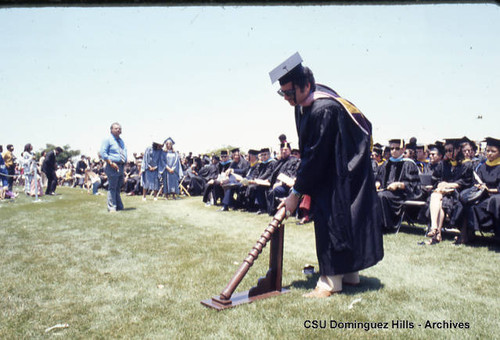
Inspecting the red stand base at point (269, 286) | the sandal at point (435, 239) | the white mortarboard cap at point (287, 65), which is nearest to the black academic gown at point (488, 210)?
the sandal at point (435, 239)

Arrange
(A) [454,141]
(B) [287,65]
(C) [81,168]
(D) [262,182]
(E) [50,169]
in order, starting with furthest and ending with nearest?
(C) [81,168], (E) [50,169], (D) [262,182], (A) [454,141], (B) [287,65]

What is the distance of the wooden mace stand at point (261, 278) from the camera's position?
3080mm

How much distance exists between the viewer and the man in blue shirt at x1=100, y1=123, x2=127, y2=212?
9.51 m

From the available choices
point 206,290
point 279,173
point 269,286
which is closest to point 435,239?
point 269,286

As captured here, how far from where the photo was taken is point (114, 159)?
9.56 m

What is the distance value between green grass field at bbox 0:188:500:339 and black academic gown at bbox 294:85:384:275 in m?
0.41

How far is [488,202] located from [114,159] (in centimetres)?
838

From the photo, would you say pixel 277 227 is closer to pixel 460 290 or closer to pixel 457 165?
pixel 460 290

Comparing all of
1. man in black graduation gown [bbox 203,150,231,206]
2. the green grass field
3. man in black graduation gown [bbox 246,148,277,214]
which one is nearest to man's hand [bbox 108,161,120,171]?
the green grass field

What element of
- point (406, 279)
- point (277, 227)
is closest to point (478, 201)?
point (406, 279)

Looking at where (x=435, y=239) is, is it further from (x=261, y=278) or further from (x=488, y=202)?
(x=261, y=278)

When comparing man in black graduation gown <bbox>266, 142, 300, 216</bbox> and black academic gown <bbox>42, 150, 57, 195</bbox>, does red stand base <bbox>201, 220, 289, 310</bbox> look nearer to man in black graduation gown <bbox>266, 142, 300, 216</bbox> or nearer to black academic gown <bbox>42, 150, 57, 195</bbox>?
man in black graduation gown <bbox>266, 142, 300, 216</bbox>

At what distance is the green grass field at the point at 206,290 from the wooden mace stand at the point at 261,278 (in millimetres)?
100

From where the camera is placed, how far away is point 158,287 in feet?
11.9
